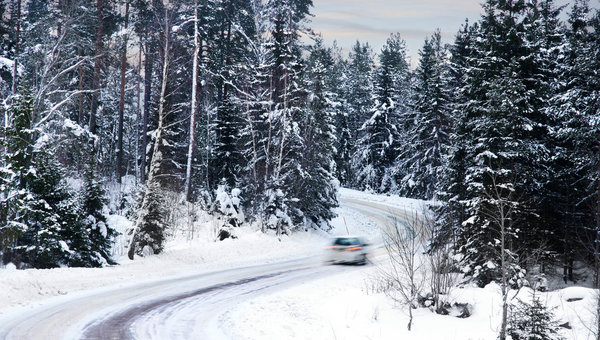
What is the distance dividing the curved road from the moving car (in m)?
3.91

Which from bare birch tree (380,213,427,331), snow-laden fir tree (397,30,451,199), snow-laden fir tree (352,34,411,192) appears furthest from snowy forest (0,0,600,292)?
snow-laden fir tree (352,34,411,192)

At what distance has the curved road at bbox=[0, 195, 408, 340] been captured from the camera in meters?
10.4

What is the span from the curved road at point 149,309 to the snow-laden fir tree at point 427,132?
26.7 metres

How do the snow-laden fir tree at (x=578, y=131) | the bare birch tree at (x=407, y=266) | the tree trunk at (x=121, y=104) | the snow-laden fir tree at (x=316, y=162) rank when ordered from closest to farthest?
the bare birch tree at (x=407, y=266)
the snow-laden fir tree at (x=578, y=131)
the snow-laden fir tree at (x=316, y=162)
the tree trunk at (x=121, y=104)

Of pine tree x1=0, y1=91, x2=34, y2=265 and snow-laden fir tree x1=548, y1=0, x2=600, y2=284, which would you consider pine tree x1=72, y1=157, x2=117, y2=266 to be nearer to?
pine tree x1=0, y1=91, x2=34, y2=265

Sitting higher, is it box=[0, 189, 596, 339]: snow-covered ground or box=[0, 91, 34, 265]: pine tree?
box=[0, 91, 34, 265]: pine tree

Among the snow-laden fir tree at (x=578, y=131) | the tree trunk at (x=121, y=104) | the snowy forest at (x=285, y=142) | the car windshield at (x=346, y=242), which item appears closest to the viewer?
the snowy forest at (x=285, y=142)

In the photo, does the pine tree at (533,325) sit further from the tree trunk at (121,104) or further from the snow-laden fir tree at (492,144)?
the tree trunk at (121,104)

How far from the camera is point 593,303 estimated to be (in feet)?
44.0

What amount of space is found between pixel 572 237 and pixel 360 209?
2289 cm

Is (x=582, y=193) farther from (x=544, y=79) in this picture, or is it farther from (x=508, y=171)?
(x=508, y=171)

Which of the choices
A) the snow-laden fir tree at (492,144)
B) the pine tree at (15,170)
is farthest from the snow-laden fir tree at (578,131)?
the pine tree at (15,170)

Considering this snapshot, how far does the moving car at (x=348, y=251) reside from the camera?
23000mm

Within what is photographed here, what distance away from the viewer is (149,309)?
12.8m
